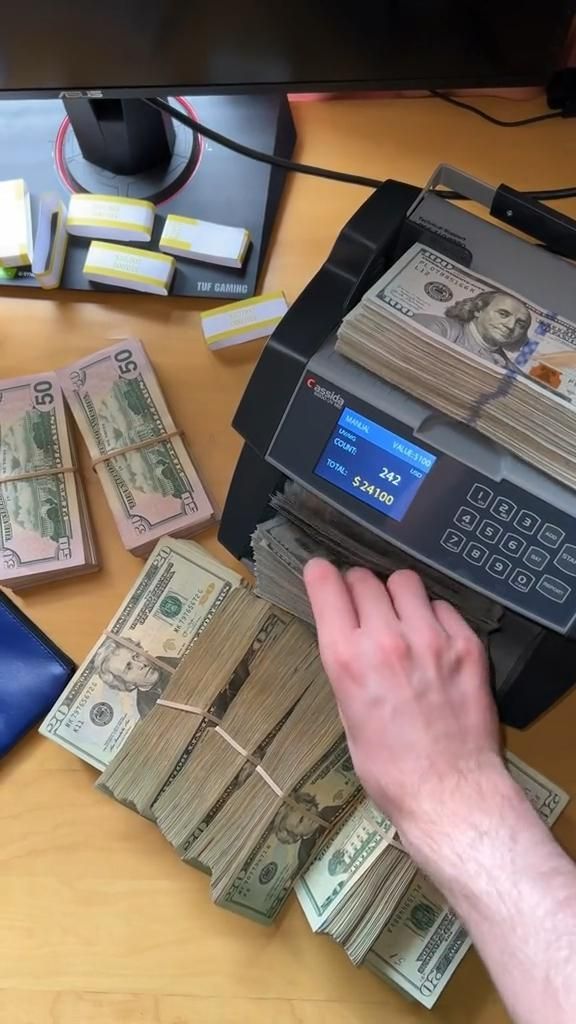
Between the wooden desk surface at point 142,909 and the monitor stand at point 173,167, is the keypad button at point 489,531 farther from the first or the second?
the monitor stand at point 173,167

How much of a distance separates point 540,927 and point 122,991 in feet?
1.21

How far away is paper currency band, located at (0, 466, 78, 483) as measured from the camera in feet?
2.82

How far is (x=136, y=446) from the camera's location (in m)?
0.86

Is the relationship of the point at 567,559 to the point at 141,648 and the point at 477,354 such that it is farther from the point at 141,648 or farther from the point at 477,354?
the point at 141,648

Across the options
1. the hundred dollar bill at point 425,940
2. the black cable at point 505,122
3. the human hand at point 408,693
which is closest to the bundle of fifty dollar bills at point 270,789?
the hundred dollar bill at point 425,940

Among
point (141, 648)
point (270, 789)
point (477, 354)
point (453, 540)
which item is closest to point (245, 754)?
point (270, 789)

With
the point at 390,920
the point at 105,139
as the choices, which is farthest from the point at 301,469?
the point at 105,139

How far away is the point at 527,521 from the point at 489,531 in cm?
3

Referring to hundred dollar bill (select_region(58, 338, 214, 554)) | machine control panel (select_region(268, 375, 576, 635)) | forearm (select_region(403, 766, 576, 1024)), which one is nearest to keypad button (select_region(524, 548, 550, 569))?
machine control panel (select_region(268, 375, 576, 635))

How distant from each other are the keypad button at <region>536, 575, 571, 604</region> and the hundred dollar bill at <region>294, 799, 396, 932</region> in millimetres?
239

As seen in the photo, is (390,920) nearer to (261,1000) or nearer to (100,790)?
(261,1000)

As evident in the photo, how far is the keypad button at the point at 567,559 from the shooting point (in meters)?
0.56

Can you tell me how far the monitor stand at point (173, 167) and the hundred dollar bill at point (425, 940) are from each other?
22.6 inches

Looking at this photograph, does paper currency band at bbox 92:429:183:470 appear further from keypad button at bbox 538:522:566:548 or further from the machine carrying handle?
keypad button at bbox 538:522:566:548
